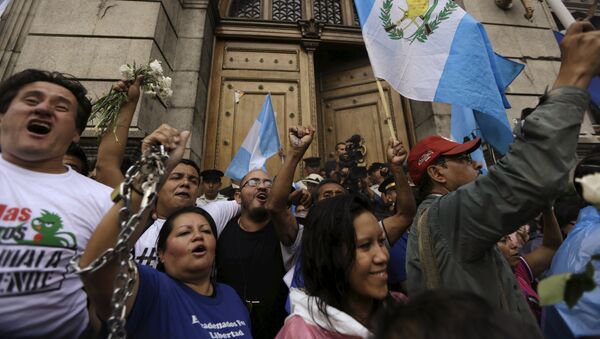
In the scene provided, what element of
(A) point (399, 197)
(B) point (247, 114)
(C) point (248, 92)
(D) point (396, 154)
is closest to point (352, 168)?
(A) point (399, 197)

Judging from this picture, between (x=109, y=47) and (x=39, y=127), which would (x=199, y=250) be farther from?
(x=109, y=47)

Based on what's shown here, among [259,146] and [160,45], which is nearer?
[259,146]

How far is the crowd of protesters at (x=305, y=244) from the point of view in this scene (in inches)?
40.1

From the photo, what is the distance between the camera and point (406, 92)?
2.79m

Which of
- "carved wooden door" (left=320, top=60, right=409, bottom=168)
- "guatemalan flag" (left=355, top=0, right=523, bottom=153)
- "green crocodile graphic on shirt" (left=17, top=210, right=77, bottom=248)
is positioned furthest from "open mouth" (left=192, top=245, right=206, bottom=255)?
"carved wooden door" (left=320, top=60, right=409, bottom=168)

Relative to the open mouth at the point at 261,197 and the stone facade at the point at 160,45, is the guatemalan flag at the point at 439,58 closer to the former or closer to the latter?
the open mouth at the point at 261,197

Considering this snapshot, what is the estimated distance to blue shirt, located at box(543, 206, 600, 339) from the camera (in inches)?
58.1

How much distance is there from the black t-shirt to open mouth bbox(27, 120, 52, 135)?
1400 mm

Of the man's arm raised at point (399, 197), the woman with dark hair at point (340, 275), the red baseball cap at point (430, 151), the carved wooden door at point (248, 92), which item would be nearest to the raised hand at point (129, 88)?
the woman with dark hair at point (340, 275)

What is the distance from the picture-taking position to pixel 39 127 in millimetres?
1347

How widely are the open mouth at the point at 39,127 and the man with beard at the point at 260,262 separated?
1308 mm

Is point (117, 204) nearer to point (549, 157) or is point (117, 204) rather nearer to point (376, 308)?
point (376, 308)

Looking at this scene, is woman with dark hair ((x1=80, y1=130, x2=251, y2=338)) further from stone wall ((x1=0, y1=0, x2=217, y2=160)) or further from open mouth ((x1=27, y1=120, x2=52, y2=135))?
stone wall ((x1=0, y1=0, x2=217, y2=160))

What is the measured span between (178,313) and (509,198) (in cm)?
145
